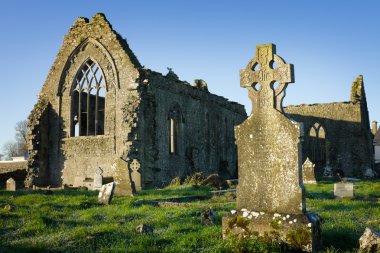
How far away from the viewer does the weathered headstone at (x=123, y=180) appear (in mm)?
15236

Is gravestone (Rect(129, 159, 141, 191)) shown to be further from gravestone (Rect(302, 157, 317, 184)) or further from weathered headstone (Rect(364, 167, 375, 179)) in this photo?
weathered headstone (Rect(364, 167, 375, 179))

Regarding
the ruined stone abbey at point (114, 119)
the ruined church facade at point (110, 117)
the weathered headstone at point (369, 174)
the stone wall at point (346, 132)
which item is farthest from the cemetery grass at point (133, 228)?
the stone wall at point (346, 132)

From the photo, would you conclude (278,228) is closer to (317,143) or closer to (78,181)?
(78,181)

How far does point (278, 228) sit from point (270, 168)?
1.00m

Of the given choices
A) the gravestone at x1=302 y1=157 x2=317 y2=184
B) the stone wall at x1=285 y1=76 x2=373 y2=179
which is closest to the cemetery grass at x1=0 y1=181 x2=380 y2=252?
the gravestone at x1=302 y1=157 x2=317 y2=184

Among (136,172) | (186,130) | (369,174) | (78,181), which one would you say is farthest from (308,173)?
(369,174)

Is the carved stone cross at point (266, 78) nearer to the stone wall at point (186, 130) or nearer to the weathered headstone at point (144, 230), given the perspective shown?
the weathered headstone at point (144, 230)

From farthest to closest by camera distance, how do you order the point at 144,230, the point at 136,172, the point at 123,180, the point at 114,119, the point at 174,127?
1. the point at 174,127
2. the point at 114,119
3. the point at 136,172
4. the point at 123,180
5. the point at 144,230

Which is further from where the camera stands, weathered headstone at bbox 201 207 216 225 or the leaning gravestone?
weathered headstone at bbox 201 207 216 225

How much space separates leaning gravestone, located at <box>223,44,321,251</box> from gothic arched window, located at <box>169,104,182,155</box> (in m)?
17.8

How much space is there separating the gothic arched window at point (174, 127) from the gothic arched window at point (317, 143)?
18.0 metres

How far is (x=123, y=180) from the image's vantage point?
15406 mm

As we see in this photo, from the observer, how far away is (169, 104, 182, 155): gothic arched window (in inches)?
994

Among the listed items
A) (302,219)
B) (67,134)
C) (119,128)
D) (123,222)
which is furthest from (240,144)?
(67,134)
